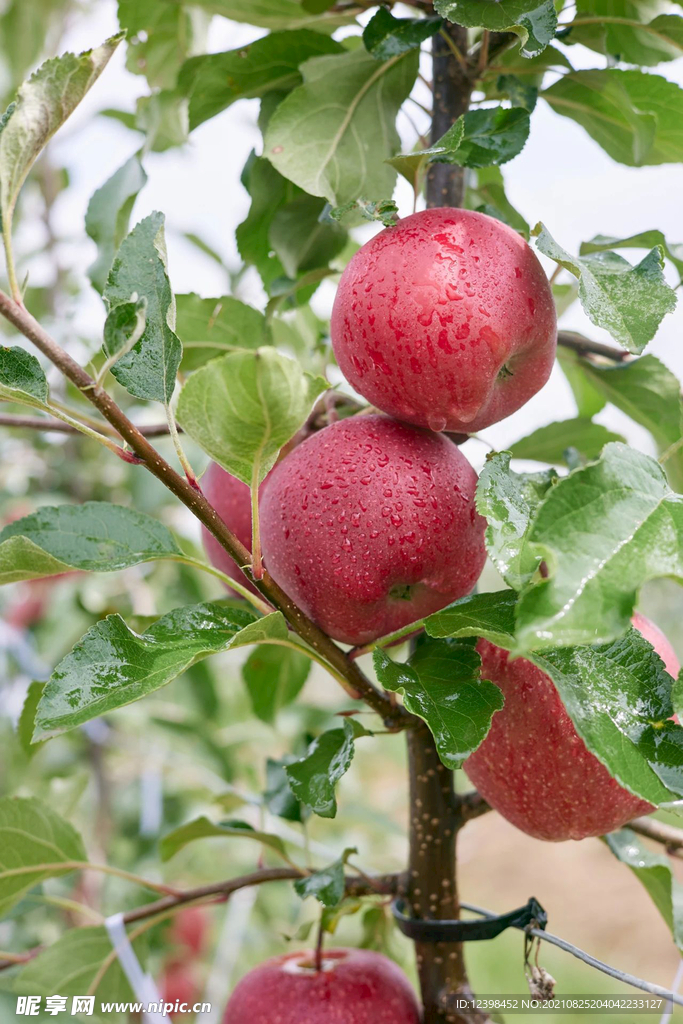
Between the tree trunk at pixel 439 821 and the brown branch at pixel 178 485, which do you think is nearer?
the brown branch at pixel 178 485

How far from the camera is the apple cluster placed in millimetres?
→ 446

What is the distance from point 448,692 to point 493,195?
1.36ft

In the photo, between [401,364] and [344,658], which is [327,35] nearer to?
[401,364]

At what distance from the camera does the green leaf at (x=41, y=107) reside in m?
0.39

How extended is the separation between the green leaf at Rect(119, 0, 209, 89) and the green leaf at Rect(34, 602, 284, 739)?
1.79 feet

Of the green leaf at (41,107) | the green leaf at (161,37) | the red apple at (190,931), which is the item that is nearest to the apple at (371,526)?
the green leaf at (41,107)

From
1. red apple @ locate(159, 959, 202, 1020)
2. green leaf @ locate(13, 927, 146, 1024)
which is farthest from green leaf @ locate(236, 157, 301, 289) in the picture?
red apple @ locate(159, 959, 202, 1020)

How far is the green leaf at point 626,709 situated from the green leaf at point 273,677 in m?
0.39

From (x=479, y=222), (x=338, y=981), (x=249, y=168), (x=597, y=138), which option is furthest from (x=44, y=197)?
(x=338, y=981)

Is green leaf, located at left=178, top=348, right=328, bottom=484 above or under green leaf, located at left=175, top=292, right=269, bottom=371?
above

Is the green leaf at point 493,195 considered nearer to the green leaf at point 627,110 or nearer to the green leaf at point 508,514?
the green leaf at point 627,110

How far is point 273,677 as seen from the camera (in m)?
0.76

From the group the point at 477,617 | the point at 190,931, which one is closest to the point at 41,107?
the point at 477,617

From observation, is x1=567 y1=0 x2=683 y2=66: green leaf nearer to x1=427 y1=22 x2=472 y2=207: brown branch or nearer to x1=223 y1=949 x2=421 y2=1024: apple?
x1=427 y1=22 x2=472 y2=207: brown branch
